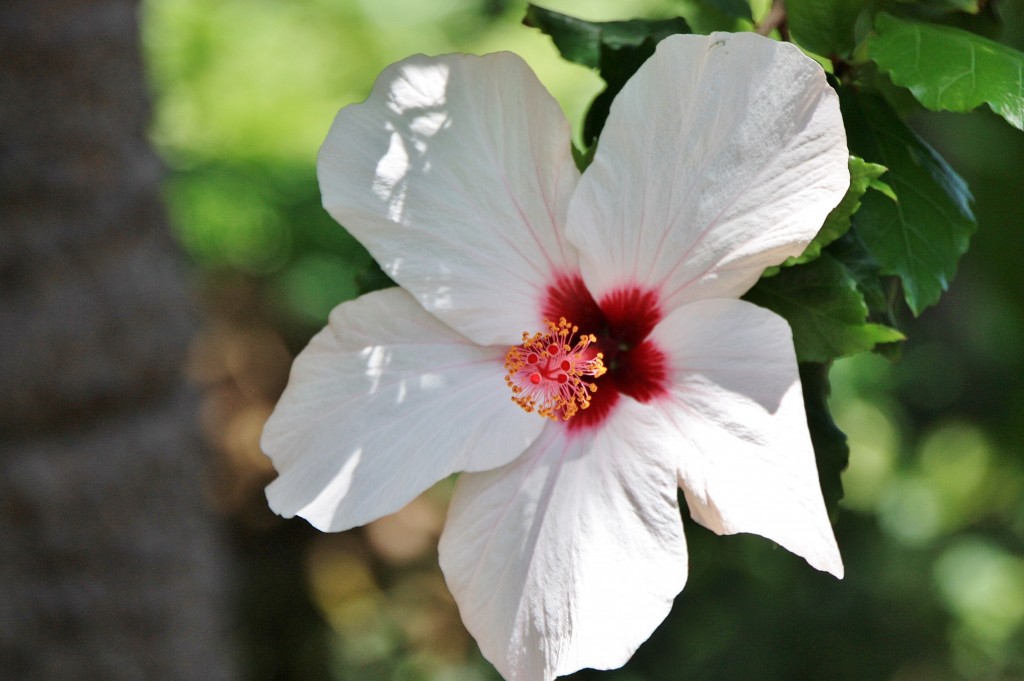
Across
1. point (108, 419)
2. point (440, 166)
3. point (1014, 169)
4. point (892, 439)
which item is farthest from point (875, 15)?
point (892, 439)

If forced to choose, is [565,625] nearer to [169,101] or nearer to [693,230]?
[693,230]

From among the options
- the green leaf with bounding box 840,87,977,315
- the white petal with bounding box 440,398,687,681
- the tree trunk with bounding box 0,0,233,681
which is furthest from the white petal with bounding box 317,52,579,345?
the tree trunk with bounding box 0,0,233,681

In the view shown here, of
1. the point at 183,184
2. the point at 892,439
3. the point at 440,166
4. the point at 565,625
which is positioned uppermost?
the point at 440,166

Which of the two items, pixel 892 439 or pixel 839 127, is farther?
pixel 892 439

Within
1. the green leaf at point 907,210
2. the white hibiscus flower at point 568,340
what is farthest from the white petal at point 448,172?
the green leaf at point 907,210

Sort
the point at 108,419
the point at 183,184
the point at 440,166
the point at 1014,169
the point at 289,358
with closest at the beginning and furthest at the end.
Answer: the point at 440,166 → the point at 108,419 → the point at 1014,169 → the point at 183,184 → the point at 289,358

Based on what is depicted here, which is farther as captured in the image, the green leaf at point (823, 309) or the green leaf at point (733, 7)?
the green leaf at point (733, 7)

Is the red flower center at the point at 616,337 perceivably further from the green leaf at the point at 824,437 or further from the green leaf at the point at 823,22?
the green leaf at the point at 823,22
